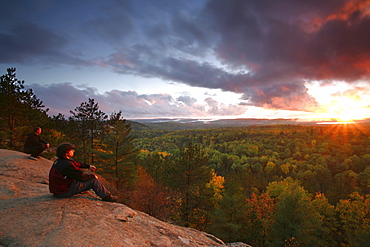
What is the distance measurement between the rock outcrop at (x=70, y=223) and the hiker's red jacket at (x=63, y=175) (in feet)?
1.36

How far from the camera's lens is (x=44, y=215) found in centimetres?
487

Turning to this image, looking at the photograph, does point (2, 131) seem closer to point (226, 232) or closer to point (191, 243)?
point (191, 243)

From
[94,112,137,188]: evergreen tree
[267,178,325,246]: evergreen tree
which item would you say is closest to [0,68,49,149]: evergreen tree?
[94,112,137,188]: evergreen tree

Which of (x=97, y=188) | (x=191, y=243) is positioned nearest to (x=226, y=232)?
(x=191, y=243)

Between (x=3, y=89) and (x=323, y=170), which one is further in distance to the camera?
(x=323, y=170)

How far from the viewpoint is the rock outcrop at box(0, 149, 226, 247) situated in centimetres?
412

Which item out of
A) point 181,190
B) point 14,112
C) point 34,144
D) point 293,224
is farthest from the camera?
point 293,224

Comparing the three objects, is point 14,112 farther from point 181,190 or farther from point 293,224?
point 293,224

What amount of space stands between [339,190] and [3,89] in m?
67.2

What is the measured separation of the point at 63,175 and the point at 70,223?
61.1 inches

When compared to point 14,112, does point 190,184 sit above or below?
below

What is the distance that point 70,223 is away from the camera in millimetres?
4691

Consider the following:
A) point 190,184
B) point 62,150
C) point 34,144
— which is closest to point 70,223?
point 62,150

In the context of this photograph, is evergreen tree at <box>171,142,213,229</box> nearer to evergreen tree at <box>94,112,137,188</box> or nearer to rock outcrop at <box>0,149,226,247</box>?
evergreen tree at <box>94,112,137,188</box>
